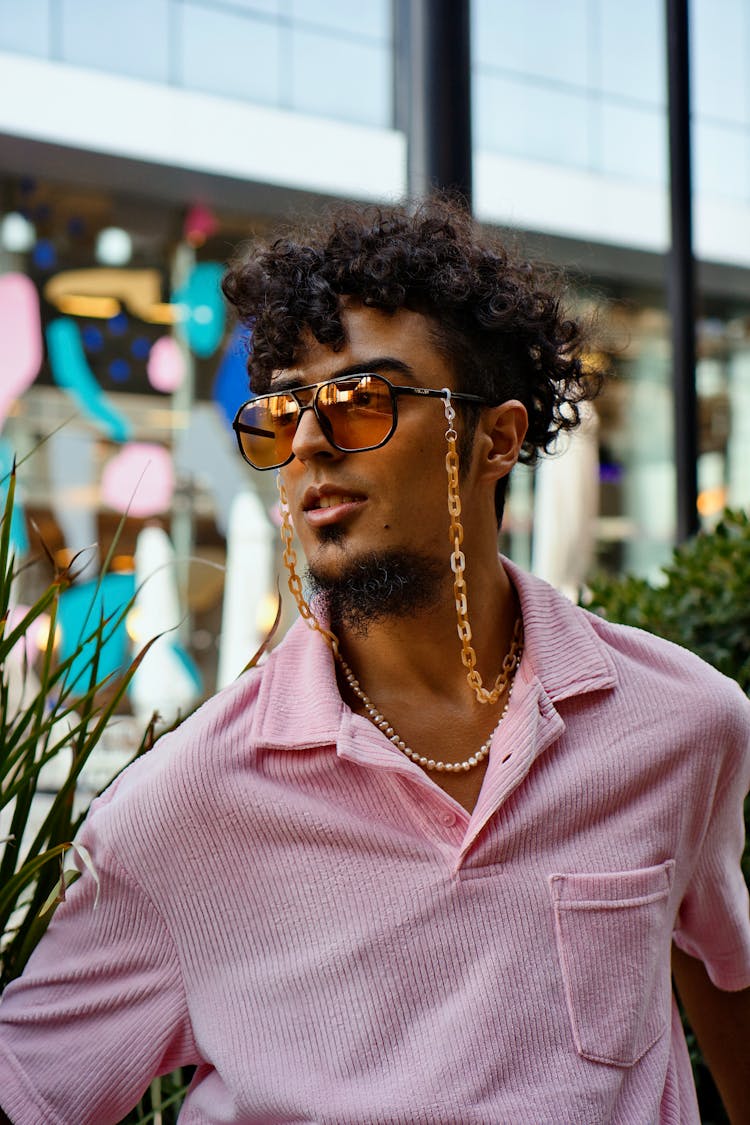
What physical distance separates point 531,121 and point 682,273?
4.26ft

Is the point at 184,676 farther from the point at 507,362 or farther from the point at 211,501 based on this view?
the point at 507,362

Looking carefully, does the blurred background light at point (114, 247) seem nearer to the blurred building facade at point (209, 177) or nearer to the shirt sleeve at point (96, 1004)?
the blurred building facade at point (209, 177)

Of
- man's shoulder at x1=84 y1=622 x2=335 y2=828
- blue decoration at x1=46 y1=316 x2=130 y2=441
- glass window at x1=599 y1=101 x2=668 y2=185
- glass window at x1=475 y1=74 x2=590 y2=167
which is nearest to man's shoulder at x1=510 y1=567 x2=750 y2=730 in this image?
man's shoulder at x1=84 y1=622 x2=335 y2=828

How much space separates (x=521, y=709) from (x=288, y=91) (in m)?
3.96

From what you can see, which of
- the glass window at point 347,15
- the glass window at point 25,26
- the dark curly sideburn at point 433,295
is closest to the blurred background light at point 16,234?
the glass window at point 25,26

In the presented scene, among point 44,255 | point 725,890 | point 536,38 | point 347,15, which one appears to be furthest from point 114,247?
point 725,890

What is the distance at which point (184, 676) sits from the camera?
4.96 metres

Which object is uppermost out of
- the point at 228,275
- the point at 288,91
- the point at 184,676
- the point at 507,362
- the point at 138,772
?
the point at 288,91

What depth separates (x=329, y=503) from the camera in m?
1.40

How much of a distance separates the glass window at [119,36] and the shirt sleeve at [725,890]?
3.82 metres

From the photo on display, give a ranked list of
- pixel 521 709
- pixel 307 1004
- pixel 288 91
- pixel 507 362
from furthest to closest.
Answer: pixel 288 91 < pixel 507 362 < pixel 521 709 < pixel 307 1004

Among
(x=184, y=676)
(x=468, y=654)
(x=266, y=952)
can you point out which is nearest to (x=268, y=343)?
(x=468, y=654)

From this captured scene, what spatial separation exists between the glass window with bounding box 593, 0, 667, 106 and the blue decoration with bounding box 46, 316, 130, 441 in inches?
102

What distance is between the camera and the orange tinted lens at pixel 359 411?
136cm
